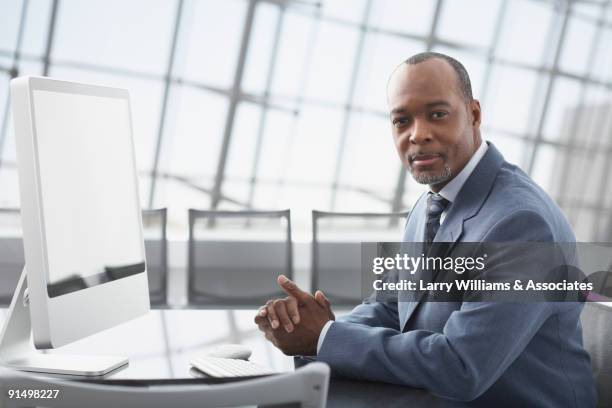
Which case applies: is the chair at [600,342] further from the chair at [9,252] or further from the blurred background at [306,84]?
the blurred background at [306,84]

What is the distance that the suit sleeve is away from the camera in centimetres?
137

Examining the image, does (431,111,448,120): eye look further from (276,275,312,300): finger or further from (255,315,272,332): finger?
(255,315,272,332): finger

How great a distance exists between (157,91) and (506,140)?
4.36 m

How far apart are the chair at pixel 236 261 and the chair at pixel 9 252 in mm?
1013

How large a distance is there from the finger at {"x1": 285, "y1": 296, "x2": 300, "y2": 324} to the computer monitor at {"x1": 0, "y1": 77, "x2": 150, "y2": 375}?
1.32ft

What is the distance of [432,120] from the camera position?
1718 mm

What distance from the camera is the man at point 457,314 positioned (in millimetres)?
1389

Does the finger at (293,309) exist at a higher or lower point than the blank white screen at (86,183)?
lower

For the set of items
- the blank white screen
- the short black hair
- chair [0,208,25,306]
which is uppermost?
the short black hair

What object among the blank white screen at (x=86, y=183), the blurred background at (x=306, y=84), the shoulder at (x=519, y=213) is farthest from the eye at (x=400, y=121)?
the blurred background at (x=306, y=84)


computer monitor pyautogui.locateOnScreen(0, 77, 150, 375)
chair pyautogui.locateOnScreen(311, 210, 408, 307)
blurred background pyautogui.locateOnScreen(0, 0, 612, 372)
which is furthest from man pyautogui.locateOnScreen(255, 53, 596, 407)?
blurred background pyautogui.locateOnScreen(0, 0, 612, 372)

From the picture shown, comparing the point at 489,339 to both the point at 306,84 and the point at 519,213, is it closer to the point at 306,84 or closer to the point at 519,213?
the point at 519,213

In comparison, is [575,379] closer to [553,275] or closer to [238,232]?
[553,275]

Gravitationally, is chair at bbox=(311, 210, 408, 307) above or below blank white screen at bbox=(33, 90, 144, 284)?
below
